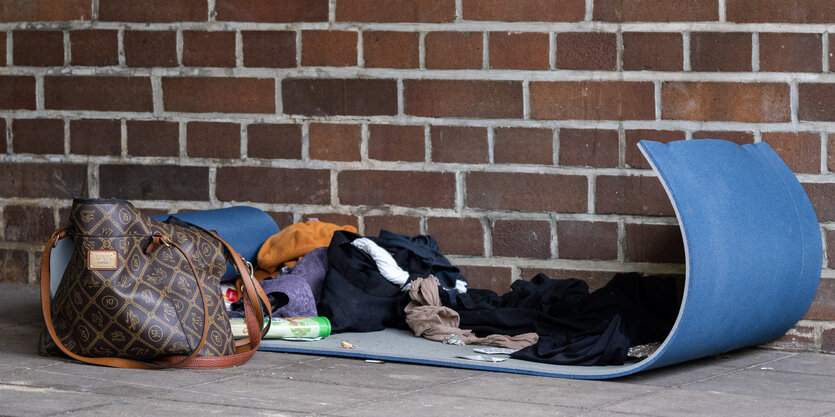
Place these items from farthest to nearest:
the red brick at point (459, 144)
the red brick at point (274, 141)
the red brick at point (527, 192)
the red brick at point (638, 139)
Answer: the red brick at point (274, 141)
the red brick at point (459, 144)
the red brick at point (527, 192)
the red brick at point (638, 139)

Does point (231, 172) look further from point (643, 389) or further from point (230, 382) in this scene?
point (643, 389)

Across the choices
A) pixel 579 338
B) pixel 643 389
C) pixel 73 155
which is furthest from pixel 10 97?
pixel 643 389

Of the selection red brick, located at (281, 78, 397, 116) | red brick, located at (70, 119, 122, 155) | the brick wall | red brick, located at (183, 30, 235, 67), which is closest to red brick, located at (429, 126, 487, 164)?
the brick wall

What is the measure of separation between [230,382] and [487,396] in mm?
660

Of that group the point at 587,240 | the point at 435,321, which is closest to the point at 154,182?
the point at 435,321

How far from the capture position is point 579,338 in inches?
137

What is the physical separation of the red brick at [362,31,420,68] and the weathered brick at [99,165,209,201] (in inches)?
30.6

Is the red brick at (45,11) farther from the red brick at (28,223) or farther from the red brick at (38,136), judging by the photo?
the red brick at (28,223)

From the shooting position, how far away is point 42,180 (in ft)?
15.4

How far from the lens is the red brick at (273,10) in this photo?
169 inches

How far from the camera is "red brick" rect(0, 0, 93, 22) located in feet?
15.0

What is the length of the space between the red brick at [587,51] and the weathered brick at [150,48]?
58.0 inches

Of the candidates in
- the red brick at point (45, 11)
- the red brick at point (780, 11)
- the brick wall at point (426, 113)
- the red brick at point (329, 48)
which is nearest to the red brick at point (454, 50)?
the brick wall at point (426, 113)

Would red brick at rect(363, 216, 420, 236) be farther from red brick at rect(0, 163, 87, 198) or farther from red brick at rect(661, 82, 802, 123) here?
red brick at rect(0, 163, 87, 198)
